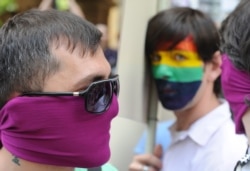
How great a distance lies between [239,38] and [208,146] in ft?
2.65

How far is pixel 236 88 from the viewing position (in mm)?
1603

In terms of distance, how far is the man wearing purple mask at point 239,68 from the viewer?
154 cm

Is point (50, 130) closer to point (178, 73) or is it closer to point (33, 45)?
point (33, 45)

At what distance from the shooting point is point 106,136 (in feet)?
5.48

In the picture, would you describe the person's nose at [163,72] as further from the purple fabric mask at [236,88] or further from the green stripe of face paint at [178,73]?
the purple fabric mask at [236,88]

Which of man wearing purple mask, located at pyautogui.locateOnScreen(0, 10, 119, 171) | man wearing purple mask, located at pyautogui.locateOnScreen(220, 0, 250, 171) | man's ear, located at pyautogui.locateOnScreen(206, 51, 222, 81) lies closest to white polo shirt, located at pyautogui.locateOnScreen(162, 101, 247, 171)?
man's ear, located at pyautogui.locateOnScreen(206, 51, 222, 81)

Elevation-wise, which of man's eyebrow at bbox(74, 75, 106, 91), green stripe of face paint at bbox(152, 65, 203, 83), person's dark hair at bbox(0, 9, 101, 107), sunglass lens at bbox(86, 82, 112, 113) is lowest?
green stripe of face paint at bbox(152, 65, 203, 83)

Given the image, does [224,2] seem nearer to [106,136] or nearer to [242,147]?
[242,147]

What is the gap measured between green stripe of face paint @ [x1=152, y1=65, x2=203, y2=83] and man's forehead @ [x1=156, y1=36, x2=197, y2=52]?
0.09 m

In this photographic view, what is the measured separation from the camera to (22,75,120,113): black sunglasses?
155 cm

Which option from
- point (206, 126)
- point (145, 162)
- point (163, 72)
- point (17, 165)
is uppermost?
point (163, 72)

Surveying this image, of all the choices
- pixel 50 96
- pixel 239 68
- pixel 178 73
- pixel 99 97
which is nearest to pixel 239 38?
pixel 239 68

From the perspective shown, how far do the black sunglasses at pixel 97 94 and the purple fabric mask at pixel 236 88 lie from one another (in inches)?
13.9

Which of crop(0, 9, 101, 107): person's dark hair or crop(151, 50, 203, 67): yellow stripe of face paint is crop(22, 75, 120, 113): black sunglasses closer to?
crop(0, 9, 101, 107): person's dark hair
